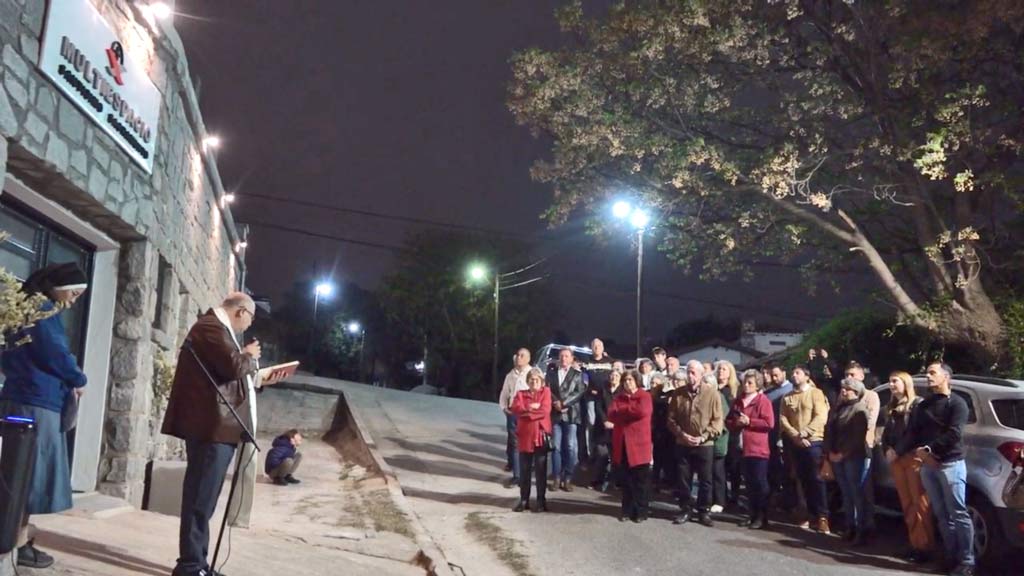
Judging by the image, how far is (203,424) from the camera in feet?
16.0

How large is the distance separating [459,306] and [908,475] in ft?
146

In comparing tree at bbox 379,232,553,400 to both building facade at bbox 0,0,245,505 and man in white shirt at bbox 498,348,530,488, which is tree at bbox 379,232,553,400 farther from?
building facade at bbox 0,0,245,505

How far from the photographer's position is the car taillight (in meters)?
7.11

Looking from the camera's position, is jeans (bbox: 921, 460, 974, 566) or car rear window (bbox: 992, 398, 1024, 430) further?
car rear window (bbox: 992, 398, 1024, 430)

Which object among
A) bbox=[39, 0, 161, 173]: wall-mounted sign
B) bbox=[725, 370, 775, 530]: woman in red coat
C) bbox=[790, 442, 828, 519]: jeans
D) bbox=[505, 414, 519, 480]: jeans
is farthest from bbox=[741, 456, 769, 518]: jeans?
bbox=[39, 0, 161, 173]: wall-mounted sign

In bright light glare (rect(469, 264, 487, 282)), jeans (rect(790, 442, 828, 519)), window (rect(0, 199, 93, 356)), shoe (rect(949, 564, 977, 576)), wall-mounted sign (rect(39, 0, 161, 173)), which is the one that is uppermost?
bright light glare (rect(469, 264, 487, 282))

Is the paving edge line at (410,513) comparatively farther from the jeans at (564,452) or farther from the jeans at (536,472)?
the jeans at (564,452)

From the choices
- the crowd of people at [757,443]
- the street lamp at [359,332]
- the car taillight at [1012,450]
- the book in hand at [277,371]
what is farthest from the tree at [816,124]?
the street lamp at [359,332]

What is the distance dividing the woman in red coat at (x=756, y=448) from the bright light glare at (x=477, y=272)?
42.6 m

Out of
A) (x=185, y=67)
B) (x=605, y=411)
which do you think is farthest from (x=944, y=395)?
(x=185, y=67)

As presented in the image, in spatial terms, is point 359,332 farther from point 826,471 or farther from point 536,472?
point 826,471

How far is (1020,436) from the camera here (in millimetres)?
7215

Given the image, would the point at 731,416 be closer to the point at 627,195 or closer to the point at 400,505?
the point at 400,505

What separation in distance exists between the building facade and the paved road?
10.5 ft
